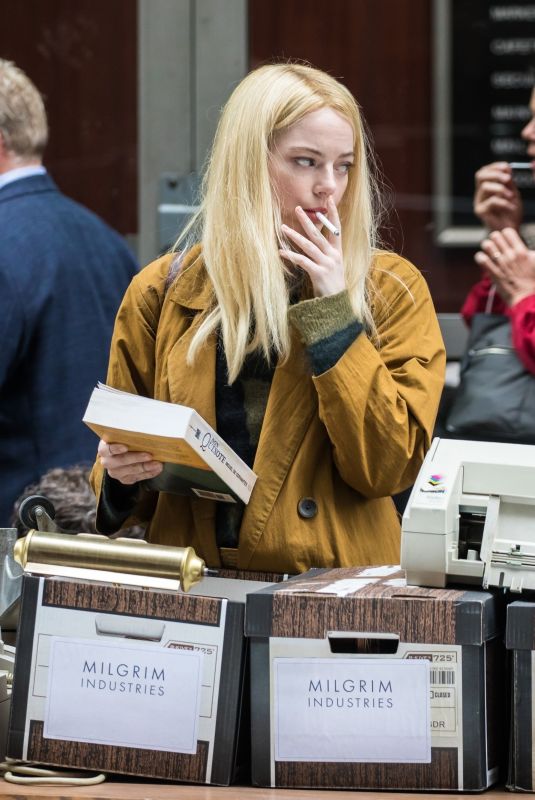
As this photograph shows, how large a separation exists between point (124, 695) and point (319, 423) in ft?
2.05

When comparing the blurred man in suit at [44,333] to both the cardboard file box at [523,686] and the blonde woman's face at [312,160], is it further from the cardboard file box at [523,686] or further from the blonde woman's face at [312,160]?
the cardboard file box at [523,686]

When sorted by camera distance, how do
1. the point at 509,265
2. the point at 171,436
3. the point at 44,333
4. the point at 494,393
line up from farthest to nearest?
the point at 44,333 → the point at 509,265 → the point at 494,393 → the point at 171,436

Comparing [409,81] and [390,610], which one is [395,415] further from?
[409,81]

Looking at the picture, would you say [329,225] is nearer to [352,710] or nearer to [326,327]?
[326,327]

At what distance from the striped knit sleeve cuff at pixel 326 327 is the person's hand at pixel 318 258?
0.03 m

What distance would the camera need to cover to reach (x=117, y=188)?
428 centimetres

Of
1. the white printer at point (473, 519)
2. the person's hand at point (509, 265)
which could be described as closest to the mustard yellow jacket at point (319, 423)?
the white printer at point (473, 519)

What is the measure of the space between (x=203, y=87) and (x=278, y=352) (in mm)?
2095

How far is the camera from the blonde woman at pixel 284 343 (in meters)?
2.27

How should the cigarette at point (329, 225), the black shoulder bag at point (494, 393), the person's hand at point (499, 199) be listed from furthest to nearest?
the person's hand at point (499, 199) → the black shoulder bag at point (494, 393) → the cigarette at point (329, 225)

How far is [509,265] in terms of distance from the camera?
319 cm

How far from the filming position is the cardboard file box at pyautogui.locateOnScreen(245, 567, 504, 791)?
1.85m

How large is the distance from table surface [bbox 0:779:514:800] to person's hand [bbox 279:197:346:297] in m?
0.80

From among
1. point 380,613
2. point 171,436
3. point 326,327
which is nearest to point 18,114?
point 326,327
